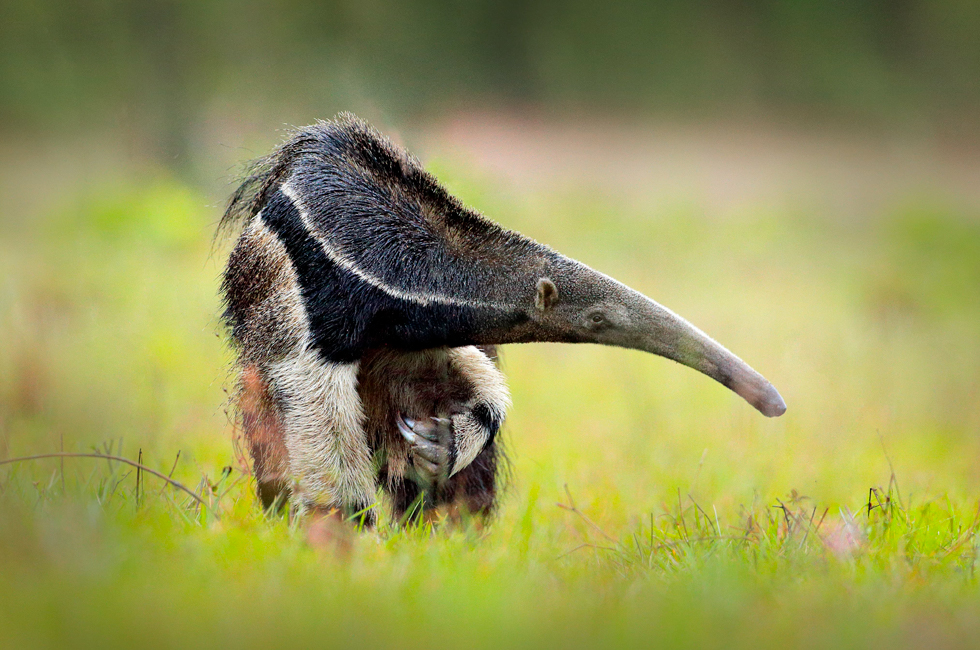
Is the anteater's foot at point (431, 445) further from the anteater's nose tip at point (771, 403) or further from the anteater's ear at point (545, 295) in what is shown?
the anteater's nose tip at point (771, 403)

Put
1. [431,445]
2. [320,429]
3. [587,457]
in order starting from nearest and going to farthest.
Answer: [320,429]
[431,445]
[587,457]

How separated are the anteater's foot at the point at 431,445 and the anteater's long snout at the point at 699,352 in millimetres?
926

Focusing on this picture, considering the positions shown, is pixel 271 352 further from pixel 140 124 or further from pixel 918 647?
pixel 140 124

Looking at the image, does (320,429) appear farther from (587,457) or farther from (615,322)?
(587,457)

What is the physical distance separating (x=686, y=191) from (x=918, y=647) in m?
12.7

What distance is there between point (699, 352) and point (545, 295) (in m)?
0.69

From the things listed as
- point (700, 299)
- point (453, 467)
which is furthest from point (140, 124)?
point (453, 467)

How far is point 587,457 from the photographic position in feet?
20.5

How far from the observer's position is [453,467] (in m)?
4.11

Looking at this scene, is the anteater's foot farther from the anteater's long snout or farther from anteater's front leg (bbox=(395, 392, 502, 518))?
the anteater's long snout

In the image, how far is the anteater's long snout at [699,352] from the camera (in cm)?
371

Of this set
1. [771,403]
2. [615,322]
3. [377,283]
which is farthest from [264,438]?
[771,403]

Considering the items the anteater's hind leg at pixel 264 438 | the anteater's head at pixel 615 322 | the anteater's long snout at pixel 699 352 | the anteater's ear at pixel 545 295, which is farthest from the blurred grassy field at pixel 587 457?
the anteater's ear at pixel 545 295

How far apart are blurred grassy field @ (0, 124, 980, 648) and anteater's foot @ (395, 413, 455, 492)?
0.40 m
